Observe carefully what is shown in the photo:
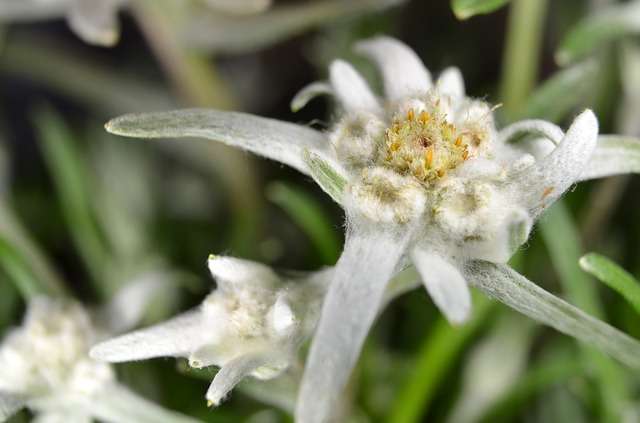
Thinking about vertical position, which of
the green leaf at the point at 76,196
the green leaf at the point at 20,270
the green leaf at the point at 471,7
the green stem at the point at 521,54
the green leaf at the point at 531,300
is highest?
the green stem at the point at 521,54

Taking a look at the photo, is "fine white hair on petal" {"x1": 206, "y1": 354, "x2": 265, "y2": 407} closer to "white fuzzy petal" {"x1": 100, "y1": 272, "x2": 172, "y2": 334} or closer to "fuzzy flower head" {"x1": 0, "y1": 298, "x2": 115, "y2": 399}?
"fuzzy flower head" {"x1": 0, "y1": 298, "x2": 115, "y2": 399}

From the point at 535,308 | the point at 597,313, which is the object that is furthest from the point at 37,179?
the point at 535,308

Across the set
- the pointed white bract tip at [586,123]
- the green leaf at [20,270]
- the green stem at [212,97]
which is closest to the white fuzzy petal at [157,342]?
the green leaf at [20,270]

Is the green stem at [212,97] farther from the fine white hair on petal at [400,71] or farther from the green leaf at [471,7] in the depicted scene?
A: the green leaf at [471,7]

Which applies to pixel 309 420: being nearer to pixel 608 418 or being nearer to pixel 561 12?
pixel 608 418

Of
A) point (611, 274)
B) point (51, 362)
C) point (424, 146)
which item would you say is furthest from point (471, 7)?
point (51, 362)

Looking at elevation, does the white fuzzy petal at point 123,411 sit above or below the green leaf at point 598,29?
below
